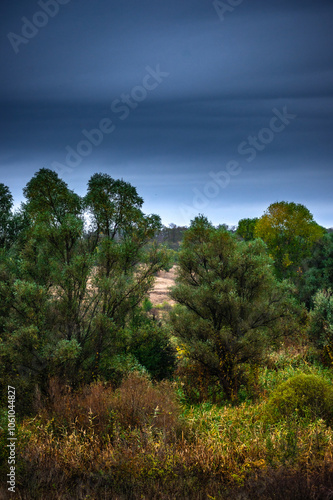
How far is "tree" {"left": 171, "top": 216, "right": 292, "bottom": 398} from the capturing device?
39.7 feet

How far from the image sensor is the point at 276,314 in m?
12.5

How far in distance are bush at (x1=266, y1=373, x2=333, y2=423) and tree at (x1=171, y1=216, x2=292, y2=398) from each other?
133 inches

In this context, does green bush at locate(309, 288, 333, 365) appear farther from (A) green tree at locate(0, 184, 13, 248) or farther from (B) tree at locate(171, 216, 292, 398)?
(A) green tree at locate(0, 184, 13, 248)

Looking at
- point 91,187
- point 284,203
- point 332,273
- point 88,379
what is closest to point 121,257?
point 91,187

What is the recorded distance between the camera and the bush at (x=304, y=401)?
8.03 meters

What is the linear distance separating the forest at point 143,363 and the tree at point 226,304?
0.18 feet

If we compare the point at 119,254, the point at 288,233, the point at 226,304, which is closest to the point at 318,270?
the point at 288,233

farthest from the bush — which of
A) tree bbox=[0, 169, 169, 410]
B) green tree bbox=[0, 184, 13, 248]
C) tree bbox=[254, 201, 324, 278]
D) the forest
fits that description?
tree bbox=[254, 201, 324, 278]

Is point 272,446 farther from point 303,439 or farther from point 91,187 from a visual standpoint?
point 91,187

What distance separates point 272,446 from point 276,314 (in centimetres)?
630

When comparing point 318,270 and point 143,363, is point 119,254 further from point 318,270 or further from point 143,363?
point 318,270

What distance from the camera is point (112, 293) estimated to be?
1144cm

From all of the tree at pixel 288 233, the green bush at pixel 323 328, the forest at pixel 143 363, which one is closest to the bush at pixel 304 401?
the forest at pixel 143 363

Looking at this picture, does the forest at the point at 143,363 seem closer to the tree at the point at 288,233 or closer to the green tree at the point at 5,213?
the green tree at the point at 5,213
